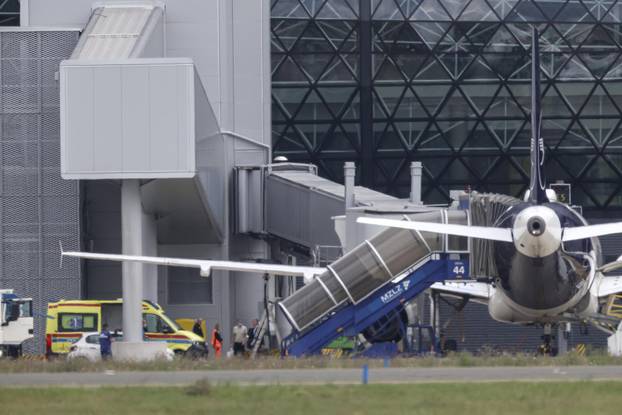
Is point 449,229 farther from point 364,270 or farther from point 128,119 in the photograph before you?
point 128,119

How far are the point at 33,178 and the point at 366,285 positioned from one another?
60.4 ft

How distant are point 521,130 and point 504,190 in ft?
11.9

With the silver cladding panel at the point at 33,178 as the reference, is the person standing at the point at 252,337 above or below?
below

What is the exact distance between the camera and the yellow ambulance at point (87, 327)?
50.2 m

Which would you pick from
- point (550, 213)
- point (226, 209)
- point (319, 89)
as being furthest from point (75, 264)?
point (319, 89)

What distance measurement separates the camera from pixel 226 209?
6494cm

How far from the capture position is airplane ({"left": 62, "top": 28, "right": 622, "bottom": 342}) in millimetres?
42219

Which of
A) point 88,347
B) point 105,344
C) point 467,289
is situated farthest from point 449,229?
point 88,347

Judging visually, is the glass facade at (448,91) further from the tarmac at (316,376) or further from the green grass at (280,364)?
the tarmac at (316,376)

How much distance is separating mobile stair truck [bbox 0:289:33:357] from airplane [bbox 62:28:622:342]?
568 centimetres

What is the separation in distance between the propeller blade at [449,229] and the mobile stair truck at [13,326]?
52.4 ft

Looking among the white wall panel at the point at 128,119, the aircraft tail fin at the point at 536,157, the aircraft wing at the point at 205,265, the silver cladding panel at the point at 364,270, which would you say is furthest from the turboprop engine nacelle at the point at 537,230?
the white wall panel at the point at 128,119

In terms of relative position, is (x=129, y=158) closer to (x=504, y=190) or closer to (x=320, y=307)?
(x=320, y=307)

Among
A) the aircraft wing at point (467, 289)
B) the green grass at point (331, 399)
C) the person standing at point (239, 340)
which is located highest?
the aircraft wing at point (467, 289)
